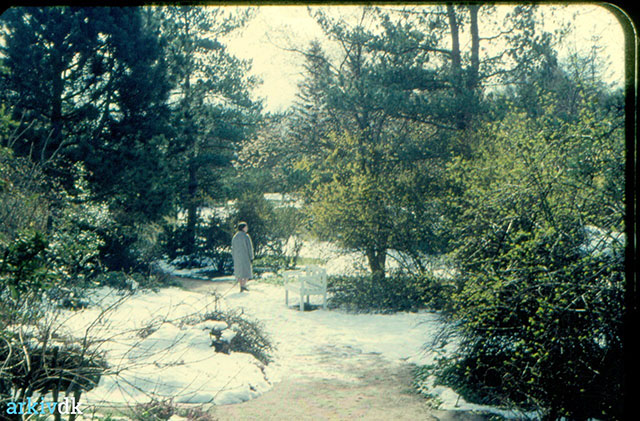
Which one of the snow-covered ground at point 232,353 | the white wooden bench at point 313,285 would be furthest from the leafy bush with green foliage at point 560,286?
the white wooden bench at point 313,285

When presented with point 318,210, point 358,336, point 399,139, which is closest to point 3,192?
point 358,336

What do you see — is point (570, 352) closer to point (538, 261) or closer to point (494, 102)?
point (538, 261)

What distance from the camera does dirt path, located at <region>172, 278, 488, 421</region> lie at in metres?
5.23

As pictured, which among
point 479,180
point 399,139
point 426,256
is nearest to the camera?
point 479,180

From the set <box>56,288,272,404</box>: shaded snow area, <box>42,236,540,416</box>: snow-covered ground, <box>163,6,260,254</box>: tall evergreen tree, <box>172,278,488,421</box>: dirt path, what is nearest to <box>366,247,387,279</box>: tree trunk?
<box>42,236,540,416</box>: snow-covered ground

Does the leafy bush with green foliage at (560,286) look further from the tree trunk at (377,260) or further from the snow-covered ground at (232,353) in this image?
the tree trunk at (377,260)

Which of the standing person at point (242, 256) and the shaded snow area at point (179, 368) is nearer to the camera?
the shaded snow area at point (179, 368)

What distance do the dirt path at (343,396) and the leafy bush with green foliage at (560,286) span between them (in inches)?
27.6

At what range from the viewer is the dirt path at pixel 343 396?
523 cm

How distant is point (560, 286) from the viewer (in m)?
4.09

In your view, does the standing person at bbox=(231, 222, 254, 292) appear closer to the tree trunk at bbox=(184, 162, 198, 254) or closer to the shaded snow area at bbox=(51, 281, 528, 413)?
the shaded snow area at bbox=(51, 281, 528, 413)

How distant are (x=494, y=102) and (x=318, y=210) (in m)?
4.97

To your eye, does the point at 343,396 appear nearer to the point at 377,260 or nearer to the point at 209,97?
the point at 377,260

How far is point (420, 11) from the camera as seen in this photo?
14.1 meters
